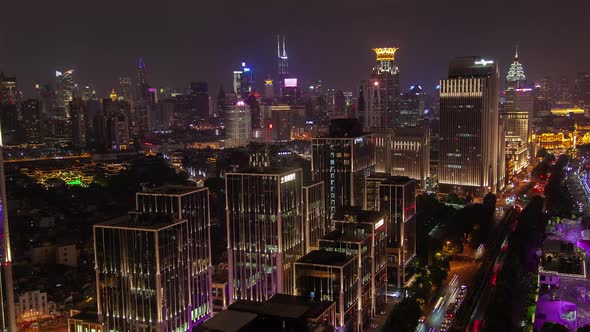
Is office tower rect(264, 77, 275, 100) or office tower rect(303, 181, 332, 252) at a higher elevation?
office tower rect(264, 77, 275, 100)

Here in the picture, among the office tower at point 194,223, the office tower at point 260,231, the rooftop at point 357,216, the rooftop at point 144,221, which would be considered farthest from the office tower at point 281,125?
the rooftop at point 144,221

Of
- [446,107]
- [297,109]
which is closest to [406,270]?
[446,107]

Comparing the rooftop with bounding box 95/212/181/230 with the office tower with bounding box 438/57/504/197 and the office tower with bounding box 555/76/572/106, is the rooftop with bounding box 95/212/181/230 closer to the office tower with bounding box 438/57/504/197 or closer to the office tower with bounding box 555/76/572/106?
the office tower with bounding box 438/57/504/197

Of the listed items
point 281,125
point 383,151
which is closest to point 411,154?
point 383,151

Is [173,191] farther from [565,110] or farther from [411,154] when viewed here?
[565,110]

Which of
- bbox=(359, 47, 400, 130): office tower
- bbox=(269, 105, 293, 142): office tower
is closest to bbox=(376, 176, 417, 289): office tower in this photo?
bbox=(359, 47, 400, 130): office tower

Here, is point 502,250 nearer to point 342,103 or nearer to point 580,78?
point 342,103

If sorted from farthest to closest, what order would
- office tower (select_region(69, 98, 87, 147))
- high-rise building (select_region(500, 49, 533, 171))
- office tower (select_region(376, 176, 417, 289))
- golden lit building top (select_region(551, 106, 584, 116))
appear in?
1. golden lit building top (select_region(551, 106, 584, 116))
2. office tower (select_region(69, 98, 87, 147))
3. high-rise building (select_region(500, 49, 533, 171))
4. office tower (select_region(376, 176, 417, 289))
